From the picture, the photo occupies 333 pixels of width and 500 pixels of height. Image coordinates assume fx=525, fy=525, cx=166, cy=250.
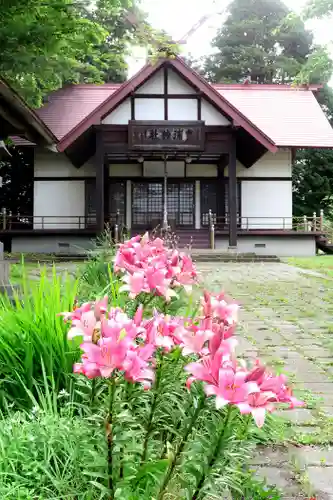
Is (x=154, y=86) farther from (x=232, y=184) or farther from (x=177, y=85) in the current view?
(x=232, y=184)

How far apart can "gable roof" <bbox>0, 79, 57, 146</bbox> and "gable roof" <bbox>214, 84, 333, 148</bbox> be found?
13.4 m

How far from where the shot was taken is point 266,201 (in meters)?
20.3

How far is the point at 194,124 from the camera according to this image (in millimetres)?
16891

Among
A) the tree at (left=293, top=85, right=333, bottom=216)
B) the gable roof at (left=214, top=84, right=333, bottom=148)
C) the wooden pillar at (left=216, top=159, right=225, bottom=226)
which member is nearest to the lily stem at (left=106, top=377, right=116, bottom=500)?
the wooden pillar at (left=216, top=159, right=225, bottom=226)

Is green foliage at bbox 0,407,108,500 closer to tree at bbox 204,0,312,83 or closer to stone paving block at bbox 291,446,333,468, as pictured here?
stone paving block at bbox 291,446,333,468

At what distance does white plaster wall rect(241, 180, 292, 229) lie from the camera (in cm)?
2028

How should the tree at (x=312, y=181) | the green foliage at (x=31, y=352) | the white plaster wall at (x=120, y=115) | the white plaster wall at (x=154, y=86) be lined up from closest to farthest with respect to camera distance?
the green foliage at (x=31, y=352) < the white plaster wall at (x=120, y=115) < the white plaster wall at (x=154, y=86) < the tree at (x=312, y=181)

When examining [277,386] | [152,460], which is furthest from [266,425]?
[277,386]

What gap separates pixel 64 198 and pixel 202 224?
543 cm

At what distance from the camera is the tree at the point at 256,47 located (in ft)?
110

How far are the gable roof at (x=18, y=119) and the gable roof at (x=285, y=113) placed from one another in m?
13.4

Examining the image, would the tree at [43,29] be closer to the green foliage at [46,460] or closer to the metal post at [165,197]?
the green foliage at [46,460]

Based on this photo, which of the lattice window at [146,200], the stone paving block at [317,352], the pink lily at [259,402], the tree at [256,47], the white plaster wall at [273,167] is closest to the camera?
the pink lily at [259,402]

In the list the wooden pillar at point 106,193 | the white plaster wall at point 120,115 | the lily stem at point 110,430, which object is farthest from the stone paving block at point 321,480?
the wooden pillar at point 106,193
